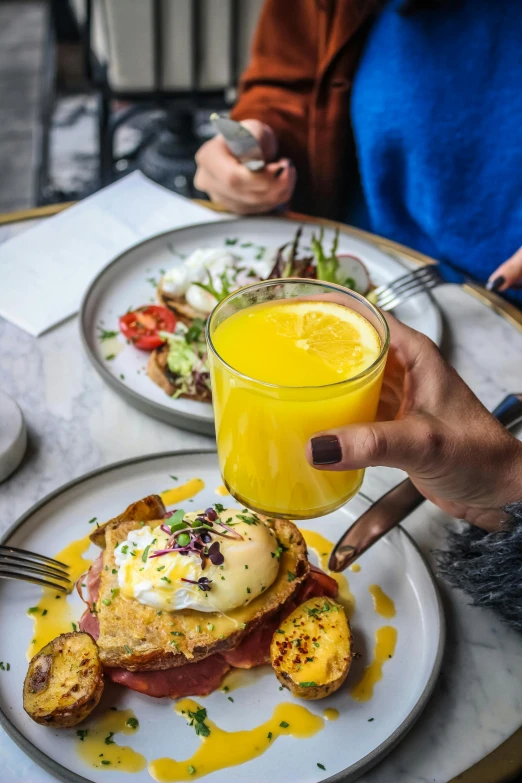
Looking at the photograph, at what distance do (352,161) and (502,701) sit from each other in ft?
6.14

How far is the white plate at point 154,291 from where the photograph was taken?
1.62 metres

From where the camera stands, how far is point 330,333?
1040 mm

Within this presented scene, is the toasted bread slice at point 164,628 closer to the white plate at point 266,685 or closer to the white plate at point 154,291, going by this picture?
the white plate at point 266,685

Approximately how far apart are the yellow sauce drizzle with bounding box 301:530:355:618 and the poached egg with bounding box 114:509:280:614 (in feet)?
0.50

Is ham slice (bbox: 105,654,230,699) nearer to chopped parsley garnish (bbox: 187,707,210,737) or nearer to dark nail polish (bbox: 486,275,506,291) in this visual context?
chopped parsley garnish (bbox: 187,707,210,737)

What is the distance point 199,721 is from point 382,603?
366 millimetres

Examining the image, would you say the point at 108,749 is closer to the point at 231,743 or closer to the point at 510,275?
the point at 231,743

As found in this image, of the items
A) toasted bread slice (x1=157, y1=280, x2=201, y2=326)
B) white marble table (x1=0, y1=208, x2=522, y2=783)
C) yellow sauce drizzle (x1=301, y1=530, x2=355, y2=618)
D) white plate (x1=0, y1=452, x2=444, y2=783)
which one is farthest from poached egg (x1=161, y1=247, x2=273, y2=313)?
yellow sauce drizzle (x1=301, y1=530, x2=355, y2=618)

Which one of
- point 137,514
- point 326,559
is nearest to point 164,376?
point 137,514

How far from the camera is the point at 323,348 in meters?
1.01

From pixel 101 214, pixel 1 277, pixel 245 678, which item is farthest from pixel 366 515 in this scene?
pixel 101 214

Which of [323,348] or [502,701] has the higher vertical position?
[323,348]

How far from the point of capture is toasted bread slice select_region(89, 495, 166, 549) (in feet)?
3.98

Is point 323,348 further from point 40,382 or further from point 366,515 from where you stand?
point 40,382
